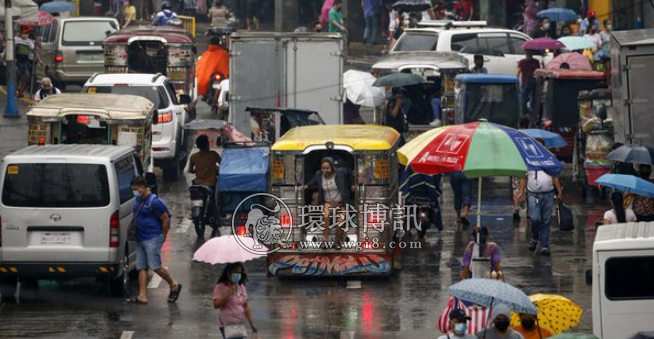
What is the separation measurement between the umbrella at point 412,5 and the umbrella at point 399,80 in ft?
45.7

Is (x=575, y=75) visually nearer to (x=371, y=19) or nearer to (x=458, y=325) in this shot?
(x=458, y=325)

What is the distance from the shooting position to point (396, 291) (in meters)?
19.9

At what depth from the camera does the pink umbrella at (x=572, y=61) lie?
3247 cm

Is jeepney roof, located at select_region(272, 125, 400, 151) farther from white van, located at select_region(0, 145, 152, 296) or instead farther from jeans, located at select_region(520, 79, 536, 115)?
jeans, located at select_region(520, 79, 536, 115)

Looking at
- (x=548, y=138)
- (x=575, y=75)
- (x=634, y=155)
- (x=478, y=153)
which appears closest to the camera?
(x=478, y=153)

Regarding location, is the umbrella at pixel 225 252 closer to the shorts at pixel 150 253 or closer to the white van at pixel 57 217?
the shorts at pixel 150 253

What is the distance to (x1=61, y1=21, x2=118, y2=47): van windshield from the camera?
3750 centimetres

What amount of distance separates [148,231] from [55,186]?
4.01 feet

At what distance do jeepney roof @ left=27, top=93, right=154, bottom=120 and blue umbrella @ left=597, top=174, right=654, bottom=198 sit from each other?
7.59 metres

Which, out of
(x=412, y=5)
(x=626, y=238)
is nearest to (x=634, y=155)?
(x=626, y=238)

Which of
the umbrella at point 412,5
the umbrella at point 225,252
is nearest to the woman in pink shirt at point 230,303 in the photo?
the umbrella at point 225,252

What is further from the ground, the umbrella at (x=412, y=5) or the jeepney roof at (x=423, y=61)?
the umbrella at (x=412, y=5)

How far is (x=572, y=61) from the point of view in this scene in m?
32.7

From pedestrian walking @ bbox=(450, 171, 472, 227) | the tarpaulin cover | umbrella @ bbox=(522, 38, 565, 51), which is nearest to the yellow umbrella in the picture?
the tarpaulin cover
